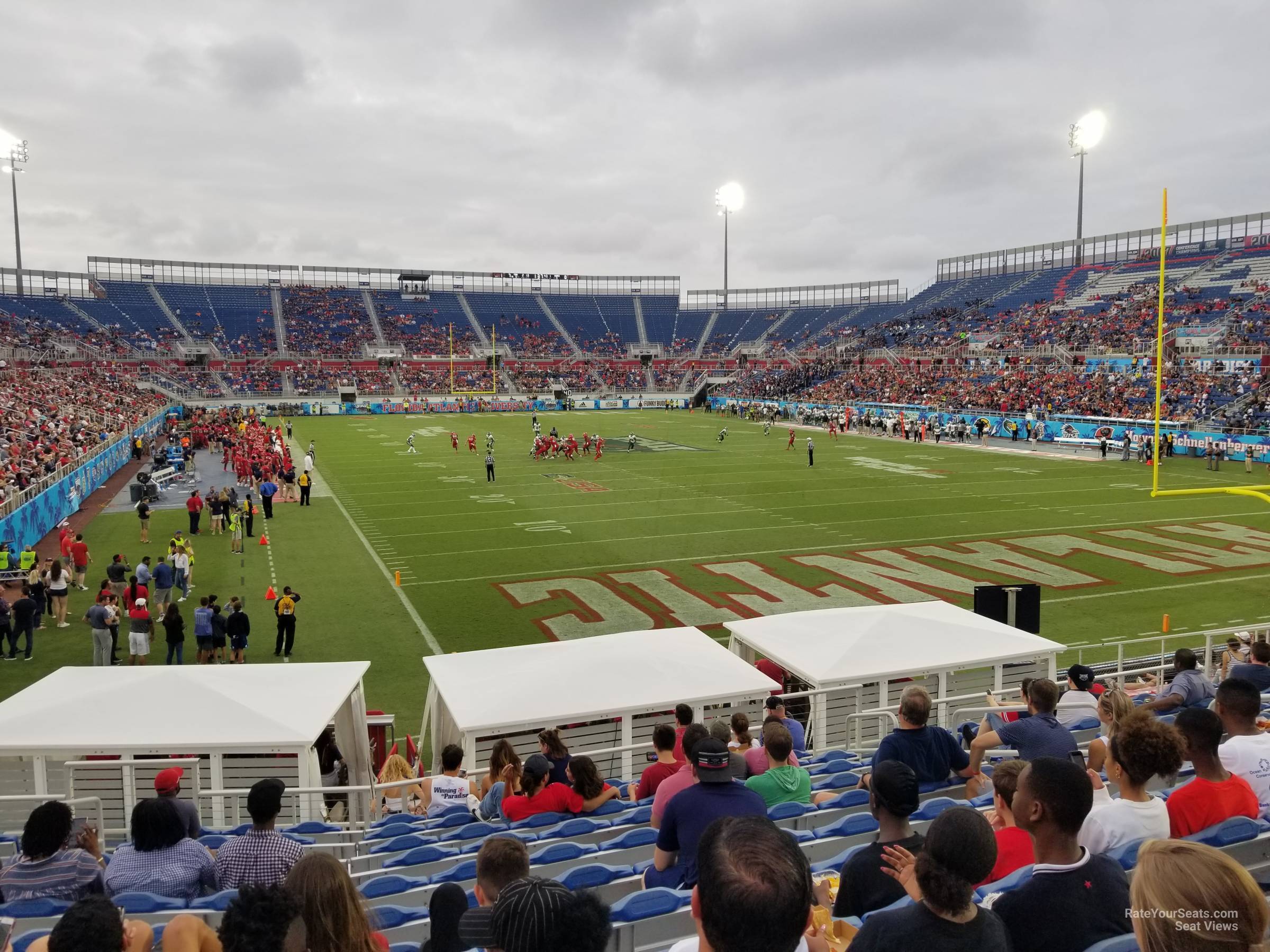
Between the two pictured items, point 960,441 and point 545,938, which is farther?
point 960,441

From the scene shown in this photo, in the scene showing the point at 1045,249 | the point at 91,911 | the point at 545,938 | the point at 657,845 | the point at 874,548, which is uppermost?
the point at 1045,249

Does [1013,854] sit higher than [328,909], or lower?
lower

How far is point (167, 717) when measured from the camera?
26.1 feet

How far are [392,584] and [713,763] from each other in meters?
15.0

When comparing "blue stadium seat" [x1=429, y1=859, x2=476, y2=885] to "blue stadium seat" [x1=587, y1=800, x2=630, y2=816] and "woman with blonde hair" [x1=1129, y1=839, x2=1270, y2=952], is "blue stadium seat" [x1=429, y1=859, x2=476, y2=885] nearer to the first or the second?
"blue stadium seat" [x1=587, y1=800, x2=630, y2=816]

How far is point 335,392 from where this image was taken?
74.4 m

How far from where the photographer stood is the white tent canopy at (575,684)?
8.45m

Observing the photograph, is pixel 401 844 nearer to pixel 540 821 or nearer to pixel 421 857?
pixel 421 857

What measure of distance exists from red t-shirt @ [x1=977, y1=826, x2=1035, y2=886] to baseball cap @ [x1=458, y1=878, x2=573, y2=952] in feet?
7.58

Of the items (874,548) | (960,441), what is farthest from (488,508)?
(960,441)

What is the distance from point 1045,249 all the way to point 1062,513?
61.8 metres

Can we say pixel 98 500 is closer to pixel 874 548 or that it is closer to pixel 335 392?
pixel 874 548

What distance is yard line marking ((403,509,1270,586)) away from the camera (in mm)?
18750

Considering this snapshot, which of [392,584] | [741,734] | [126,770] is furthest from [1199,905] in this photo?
[392,584]
